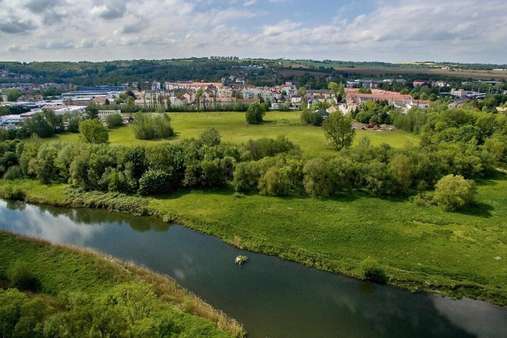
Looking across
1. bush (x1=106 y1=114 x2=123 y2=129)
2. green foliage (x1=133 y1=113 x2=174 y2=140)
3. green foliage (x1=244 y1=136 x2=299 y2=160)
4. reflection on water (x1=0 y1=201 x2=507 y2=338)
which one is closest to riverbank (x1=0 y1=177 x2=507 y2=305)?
reflection on water (x1=0 y1=201 x2=507 y2=338)

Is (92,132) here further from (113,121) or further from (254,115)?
(254,115)

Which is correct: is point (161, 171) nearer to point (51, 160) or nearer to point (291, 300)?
point (51, 160)

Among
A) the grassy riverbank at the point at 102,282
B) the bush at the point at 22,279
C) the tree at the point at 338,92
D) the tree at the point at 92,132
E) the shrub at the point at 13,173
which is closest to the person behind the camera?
the grassy riverbank at the point at 102,282

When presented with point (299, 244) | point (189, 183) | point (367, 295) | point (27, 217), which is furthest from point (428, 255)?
point (27, 217)

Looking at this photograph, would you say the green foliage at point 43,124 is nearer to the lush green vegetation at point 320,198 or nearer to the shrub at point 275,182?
the lush green vegetation at point 320,198

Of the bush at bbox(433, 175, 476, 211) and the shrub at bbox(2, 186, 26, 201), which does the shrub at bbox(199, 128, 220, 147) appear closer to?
the shrub at bbox(2, 186, 26, 201)

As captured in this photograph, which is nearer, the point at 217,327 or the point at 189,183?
the point at 217,327

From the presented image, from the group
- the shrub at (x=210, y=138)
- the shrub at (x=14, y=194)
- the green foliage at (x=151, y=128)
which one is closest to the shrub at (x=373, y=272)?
the shrub at (x=210, y=138)
